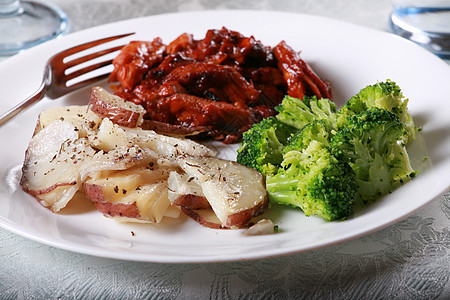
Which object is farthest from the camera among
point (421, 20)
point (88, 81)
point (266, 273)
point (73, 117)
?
point (421, 20)

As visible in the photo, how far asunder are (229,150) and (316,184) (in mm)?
1155

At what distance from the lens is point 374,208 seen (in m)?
3.10

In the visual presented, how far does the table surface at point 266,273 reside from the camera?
2.94 meters

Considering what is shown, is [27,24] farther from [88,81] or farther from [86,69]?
[88,81]

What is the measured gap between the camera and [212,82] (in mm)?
4449

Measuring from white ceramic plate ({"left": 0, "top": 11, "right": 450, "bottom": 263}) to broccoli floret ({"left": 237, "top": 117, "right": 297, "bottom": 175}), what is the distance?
36 centimetres

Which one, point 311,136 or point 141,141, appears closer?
point 311,136

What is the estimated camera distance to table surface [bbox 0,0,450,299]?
2941 millimetres

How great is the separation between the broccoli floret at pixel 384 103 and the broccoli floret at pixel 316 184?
0.47 m

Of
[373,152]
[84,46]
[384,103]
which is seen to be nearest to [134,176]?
[373,152]

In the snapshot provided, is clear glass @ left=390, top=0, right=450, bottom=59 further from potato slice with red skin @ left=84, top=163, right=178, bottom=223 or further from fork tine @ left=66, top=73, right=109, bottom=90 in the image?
potato slice with red skin @ left=84, top=163, right=178, bottom=223

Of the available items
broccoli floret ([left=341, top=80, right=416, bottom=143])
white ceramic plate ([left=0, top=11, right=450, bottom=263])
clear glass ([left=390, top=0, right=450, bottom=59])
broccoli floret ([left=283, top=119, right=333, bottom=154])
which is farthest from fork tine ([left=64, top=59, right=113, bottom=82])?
clear glass ([left=390, top=0, right=450, bottom=59])

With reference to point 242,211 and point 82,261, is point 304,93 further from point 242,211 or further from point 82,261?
point 82,261

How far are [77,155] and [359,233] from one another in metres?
1.74
